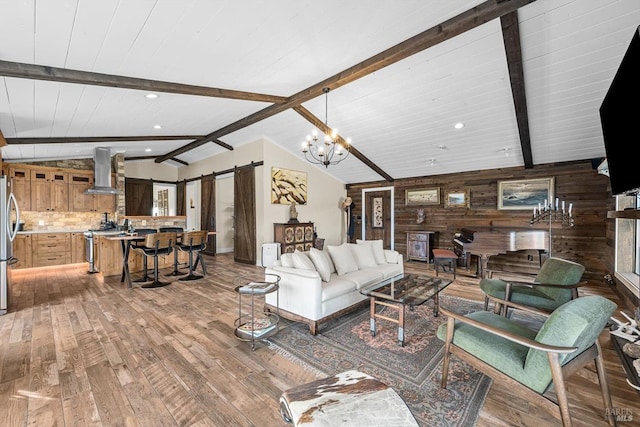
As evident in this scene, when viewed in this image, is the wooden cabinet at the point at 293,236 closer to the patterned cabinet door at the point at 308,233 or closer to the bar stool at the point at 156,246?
the patterned cabinet door at the point at 308,233

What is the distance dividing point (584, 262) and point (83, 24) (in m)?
8.27

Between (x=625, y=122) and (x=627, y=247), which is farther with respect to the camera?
(x=627, y=247)

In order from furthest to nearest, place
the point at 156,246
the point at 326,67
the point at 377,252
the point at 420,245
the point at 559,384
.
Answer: the point at 420,245 → the point at 156,246 → the point at 377,252 → the point at 326,67 → the point at 559,384

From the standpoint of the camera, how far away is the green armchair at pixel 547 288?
9.01ft

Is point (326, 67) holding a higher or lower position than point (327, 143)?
higher

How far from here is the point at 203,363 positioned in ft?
7.73

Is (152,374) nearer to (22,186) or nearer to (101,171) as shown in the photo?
(101,171)

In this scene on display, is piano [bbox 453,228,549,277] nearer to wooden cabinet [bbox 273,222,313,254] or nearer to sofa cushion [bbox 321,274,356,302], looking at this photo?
sofa cushion [bbox 321,274,356,302]

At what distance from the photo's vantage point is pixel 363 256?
13.8ft

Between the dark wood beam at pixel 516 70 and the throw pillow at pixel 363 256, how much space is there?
305 cm

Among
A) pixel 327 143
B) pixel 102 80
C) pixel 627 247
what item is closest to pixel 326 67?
pixel 327 143

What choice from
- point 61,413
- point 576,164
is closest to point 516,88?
point 576,164

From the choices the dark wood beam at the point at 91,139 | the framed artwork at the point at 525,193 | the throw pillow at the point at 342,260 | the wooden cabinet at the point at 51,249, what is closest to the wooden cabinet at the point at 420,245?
the framed artwork at the point at 525,193

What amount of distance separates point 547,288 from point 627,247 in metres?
2.64
